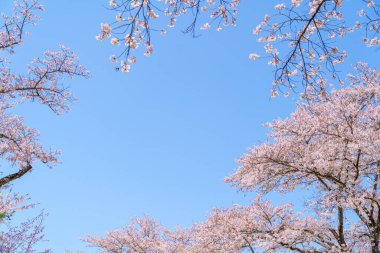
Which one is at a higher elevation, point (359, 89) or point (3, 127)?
point (359, 89)

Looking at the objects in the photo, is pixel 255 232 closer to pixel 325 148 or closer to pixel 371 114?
pixel 325 148

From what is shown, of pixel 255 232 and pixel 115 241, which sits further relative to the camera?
pixel 115 241

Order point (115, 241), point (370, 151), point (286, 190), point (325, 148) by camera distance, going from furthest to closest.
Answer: point (115, 241)
point (286, 190)
point (325, 148)
point (370, 151)

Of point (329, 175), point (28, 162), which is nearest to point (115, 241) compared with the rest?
point (28, 162)

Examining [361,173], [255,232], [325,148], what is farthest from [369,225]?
[255,232]

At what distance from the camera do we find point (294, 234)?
37.6 ft

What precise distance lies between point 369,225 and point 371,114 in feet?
14.6

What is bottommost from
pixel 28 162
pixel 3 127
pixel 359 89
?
pixel 28 162

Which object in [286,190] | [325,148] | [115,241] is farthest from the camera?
[115,241]

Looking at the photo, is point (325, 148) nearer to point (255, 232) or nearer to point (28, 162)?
point (255, 232)

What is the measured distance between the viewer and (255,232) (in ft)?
42.4

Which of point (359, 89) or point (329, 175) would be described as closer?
point (329, 175)

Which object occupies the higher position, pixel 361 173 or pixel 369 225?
pixel 361 173

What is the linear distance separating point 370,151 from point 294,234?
384 centimetres
